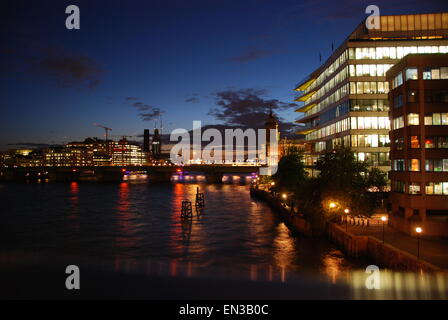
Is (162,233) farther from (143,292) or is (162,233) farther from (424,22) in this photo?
(424,22)

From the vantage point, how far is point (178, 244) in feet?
137

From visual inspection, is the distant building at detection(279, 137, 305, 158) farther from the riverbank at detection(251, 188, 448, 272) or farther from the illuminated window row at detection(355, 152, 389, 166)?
the riverbank at detection(251, 188, 448, 272)

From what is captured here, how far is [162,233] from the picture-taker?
4844cm

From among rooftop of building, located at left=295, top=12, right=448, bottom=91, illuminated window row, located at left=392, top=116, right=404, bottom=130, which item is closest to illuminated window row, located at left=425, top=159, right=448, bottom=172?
illuminated window row, located at left=392, top=116, right=404, bottom=130

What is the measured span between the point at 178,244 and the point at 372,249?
19964mm

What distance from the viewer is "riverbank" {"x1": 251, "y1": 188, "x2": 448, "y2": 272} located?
946 inches

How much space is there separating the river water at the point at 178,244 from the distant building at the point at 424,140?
7.56 m

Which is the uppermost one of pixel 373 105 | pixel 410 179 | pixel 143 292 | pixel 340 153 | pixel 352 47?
pixel 352 47

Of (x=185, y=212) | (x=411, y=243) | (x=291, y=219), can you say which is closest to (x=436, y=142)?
(x=411, y=243)

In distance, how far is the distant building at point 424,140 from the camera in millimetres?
33438

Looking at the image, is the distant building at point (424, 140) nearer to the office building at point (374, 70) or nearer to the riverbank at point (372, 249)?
the riverbank at point (372, 249)

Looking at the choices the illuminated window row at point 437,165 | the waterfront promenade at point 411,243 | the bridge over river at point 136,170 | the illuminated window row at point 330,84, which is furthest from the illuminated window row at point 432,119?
the bridge over river at point 136,170
